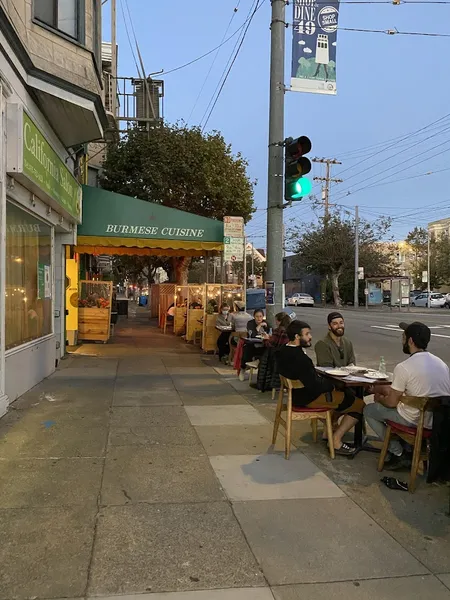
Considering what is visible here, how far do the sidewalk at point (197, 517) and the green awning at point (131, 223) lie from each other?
19.8ft

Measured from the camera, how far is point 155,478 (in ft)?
15.0

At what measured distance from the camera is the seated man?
6.04 m

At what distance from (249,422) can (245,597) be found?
12.4ft

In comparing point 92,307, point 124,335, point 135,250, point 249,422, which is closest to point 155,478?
point 249,422

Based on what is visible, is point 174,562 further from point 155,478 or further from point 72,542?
point 155,478

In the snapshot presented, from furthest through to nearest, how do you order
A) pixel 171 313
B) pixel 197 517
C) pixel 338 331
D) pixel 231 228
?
pixel 171 313 < pixel 231 228 < pixel 338 331 < pixel 197 517

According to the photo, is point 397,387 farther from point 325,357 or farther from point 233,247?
point 233,247

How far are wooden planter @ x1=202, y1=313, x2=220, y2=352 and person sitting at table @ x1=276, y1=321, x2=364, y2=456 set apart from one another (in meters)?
8.05

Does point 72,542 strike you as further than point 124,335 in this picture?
No

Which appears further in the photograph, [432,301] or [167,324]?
[432,301]

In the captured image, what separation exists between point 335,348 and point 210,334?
7589mm

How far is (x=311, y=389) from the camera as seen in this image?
5152mm

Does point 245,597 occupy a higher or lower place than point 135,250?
lower

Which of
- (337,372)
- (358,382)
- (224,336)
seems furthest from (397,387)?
(224,336)
